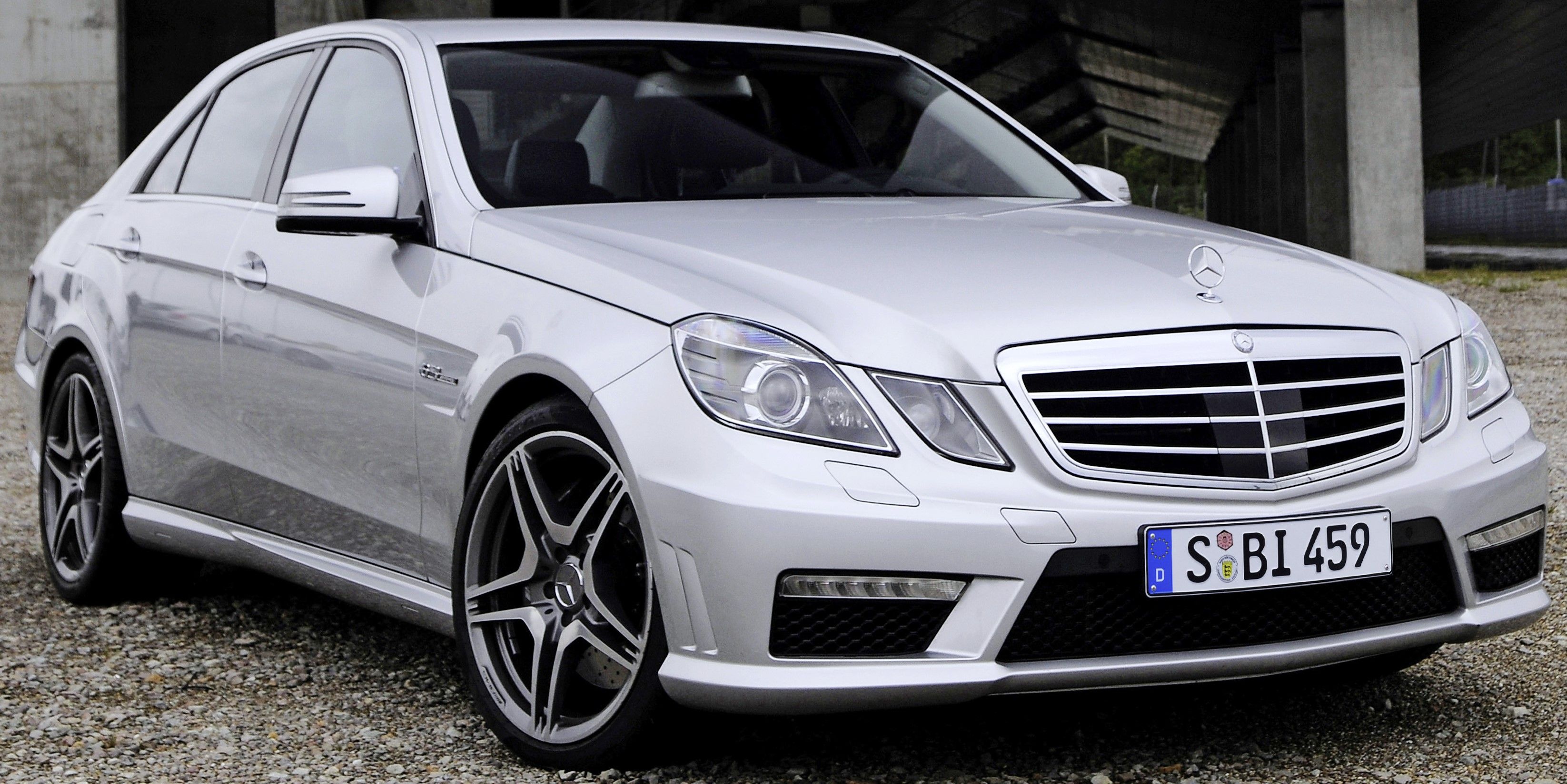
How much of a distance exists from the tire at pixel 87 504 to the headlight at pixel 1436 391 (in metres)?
3.31

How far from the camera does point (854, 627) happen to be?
2.85m

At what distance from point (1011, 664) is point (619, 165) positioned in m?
1.64

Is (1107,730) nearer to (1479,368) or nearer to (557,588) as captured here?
(1479,368)

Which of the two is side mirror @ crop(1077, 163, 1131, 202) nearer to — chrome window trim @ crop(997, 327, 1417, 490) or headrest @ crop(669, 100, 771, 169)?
headrest @ crop(669, 100, 771, 169)

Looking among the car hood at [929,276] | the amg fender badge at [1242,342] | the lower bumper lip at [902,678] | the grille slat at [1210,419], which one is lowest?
the lower bumper lip at [902,678]

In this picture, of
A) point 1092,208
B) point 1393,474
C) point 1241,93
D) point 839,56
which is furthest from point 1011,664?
point 1241,93

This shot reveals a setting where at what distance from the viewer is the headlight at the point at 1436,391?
→ 3.16 metres

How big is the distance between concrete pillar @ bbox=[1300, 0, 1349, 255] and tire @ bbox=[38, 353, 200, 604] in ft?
81.7

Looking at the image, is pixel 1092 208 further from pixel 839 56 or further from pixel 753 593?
pixel 753 593

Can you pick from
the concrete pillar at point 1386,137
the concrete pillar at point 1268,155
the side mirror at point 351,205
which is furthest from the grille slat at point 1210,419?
the concrete pillar at point 1268,155

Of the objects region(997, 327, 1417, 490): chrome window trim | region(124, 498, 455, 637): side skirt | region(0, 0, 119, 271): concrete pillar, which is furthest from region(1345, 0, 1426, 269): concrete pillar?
region(997, 327, 1417, 490): chrome window trim

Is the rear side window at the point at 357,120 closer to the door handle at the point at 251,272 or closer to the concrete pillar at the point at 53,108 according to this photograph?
the door handle at the point at 251,272

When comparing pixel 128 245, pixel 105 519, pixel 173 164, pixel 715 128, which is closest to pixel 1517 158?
pixel 173 164

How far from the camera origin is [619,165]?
13.1 ft
